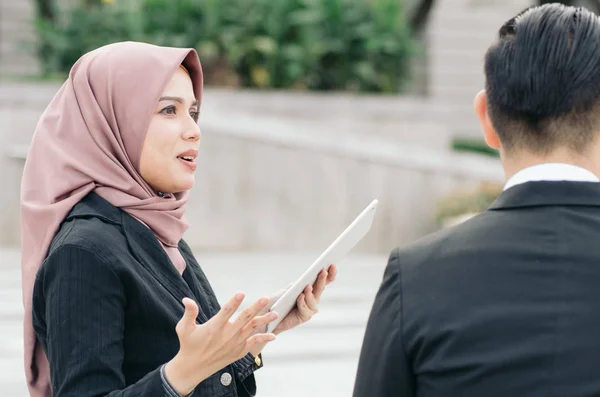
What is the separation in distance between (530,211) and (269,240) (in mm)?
9481

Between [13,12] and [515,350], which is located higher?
[515,350]

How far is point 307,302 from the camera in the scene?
2.48 meters

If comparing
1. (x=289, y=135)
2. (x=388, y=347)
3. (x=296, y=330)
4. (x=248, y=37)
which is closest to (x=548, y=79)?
(x=388, y=347)

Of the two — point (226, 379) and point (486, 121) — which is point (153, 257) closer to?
point (226, 379)

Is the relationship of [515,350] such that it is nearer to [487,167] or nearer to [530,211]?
[530,211]

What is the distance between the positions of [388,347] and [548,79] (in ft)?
1.53

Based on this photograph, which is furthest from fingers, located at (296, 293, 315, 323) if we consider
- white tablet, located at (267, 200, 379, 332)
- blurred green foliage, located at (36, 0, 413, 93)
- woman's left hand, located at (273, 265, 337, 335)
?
blurred green foliage, located at (36, 0, 413, 93)

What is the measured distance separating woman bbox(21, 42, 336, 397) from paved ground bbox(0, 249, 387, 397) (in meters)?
3.01

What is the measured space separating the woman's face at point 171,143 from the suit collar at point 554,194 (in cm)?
106

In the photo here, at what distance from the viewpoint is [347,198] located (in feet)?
36.3

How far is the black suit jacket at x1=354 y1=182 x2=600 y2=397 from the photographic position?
4.74 feet

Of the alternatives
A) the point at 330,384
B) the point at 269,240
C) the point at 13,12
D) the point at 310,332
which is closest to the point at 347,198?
the point at 269,240

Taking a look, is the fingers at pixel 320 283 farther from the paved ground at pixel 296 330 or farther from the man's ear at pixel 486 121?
the paved ground at pixel 296 330

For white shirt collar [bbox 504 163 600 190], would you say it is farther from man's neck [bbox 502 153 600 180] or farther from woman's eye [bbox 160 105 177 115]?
woman's eye [bbox 160 105 177 115]
